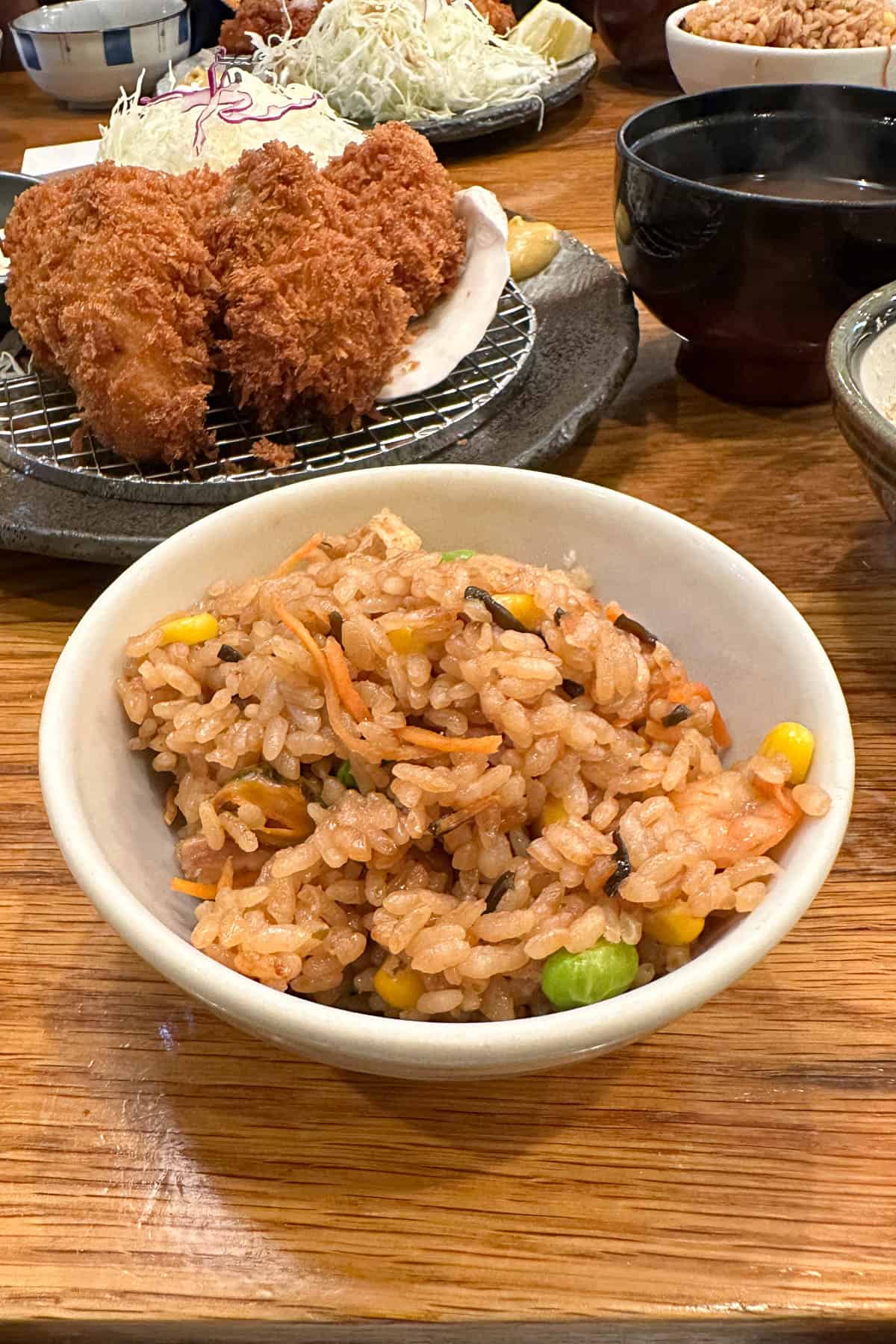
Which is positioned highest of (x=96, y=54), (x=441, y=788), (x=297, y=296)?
(x=96, y=54)

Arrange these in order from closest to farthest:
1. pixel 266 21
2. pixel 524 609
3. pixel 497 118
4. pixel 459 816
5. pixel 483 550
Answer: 1. pixel 459 816
2. pixel 524 609
3. pixel 483 550
4. pixel 497 118
5. pixel 266 21

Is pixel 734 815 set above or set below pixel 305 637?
below

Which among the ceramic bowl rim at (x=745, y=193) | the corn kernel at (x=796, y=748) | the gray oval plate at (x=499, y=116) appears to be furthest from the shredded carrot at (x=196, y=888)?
the gray oval plate at (x=499, y=116)

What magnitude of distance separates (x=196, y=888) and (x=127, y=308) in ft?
4.26

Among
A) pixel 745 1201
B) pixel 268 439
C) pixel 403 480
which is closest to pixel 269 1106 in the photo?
pixel 745 1201

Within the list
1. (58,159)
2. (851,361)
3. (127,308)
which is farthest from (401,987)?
(58,159)

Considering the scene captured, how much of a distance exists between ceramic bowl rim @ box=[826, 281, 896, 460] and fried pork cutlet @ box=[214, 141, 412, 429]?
0.91 m

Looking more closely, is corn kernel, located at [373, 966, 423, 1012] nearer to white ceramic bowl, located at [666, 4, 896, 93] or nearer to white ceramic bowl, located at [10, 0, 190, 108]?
white ceramic bowl, located at [666, 4, 896, 93]

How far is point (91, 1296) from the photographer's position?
1.00 meters

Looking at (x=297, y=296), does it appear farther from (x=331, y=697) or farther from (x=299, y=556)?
(x=331, y=697)

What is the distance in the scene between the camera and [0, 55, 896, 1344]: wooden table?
1.00 meters

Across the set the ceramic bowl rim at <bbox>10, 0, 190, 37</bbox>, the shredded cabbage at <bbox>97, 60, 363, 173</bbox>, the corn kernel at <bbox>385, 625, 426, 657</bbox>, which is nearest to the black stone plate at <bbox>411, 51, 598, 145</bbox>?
the shredded cabbage at <bbox>97, 60, 363, 173</bbox>

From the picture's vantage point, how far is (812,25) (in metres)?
2.98

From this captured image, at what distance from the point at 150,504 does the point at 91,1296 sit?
4.34ft
